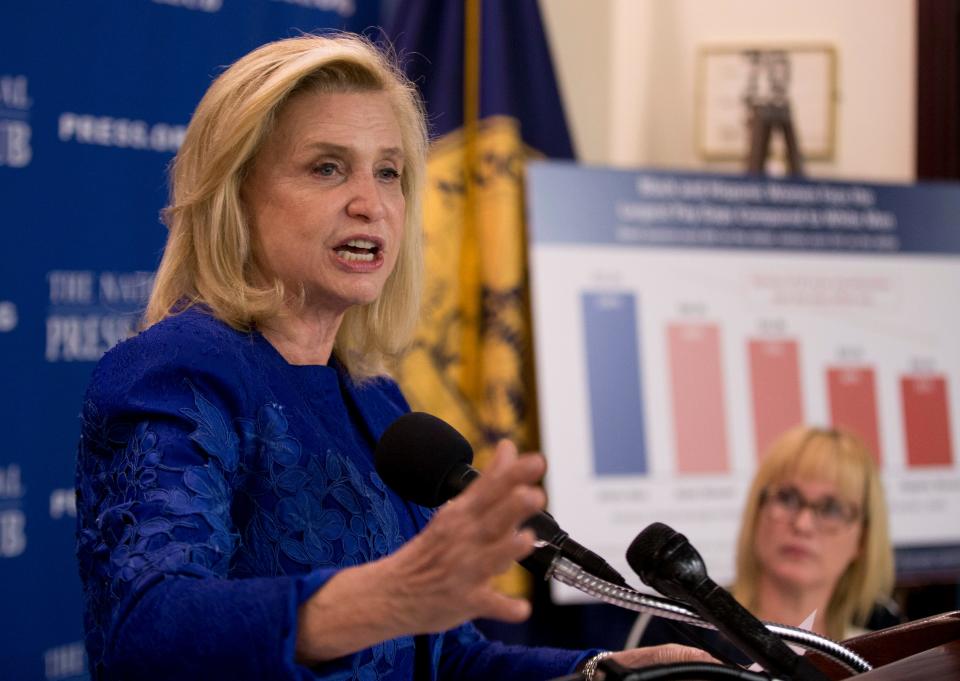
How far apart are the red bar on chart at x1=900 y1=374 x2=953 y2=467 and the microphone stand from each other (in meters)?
3.08

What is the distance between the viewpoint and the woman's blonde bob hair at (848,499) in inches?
130

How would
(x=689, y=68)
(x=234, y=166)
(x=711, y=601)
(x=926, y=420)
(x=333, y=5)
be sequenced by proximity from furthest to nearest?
(x=689, y=68), (x=926, y=420), (x=333, y=5), (x=234, y=166), (x=711, y=601)

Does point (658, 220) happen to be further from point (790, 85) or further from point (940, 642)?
point (940, 642)

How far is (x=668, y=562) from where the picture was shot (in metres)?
1.22

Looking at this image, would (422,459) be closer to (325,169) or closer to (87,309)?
(325,169)

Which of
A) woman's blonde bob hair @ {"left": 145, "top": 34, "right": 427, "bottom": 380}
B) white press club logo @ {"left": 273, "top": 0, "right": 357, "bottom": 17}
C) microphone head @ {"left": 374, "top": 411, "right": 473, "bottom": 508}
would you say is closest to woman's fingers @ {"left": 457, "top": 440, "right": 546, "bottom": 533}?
microphone head @ {"left": 374, "top": 411, "right": 473, "bottom": 508}

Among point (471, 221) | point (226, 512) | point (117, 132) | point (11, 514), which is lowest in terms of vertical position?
point (11, 514)

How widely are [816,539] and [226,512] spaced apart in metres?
2.29

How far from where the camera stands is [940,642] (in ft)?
4.50

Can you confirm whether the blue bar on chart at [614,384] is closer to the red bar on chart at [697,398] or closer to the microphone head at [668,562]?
the red bar on chart at [697,398]

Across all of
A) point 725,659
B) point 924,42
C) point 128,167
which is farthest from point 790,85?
point 725,659

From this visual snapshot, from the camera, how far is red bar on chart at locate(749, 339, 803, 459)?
4090mm

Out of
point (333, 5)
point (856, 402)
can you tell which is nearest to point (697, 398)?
point (856, 402)

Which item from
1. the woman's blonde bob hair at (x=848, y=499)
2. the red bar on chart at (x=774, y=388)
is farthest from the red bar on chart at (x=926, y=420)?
the woman's blonde bob hair at (x=848, y=499)
